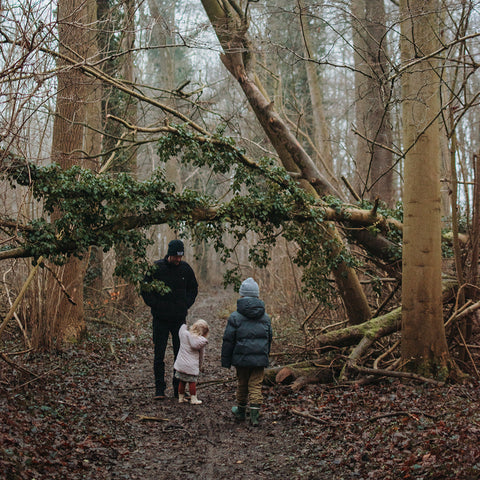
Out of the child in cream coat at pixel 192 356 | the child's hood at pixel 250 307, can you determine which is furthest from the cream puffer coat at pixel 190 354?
the child's hood at pixel 250 307

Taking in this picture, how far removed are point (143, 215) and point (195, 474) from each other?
12.1 ft

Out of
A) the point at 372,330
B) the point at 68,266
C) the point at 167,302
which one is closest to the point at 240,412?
the point at 167,302

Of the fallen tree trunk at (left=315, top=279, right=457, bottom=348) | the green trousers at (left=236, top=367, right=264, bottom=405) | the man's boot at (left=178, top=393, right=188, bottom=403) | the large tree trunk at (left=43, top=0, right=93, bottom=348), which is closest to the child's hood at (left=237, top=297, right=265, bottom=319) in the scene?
the green trousers at (left=236, top=367, right=264, bottom=405)

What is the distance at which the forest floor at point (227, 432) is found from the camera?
4648 mm

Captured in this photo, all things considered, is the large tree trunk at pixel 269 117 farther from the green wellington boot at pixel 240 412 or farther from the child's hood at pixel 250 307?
the green wellington boot at pixel 240 412

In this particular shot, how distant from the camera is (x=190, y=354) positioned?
24.5ft

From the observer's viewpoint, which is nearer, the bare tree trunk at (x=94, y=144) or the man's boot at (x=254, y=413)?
the man's boot at (x=254, y=413)

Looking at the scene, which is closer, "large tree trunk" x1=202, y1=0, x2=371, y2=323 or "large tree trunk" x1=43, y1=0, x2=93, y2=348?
"large tree trunk" x1=43, y1=0, x2=93, y2=348

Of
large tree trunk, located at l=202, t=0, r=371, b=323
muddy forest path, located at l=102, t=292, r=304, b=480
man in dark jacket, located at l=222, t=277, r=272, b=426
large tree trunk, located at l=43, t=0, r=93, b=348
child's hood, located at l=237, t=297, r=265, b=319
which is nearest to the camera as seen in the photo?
muddy forest path, located at l=102, t=292, r=304, b=480

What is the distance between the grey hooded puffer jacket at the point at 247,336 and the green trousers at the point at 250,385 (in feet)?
0.49

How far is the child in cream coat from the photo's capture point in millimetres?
7410

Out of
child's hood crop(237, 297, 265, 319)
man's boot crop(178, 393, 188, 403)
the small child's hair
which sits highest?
child's hood crop(237, 297, 265, 319)

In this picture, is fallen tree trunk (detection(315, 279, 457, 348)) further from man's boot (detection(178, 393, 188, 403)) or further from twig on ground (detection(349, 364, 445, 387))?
man's boot (detection(178, 393, 188, 403))

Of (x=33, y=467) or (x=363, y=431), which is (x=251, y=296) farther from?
(x=33, y=467)
